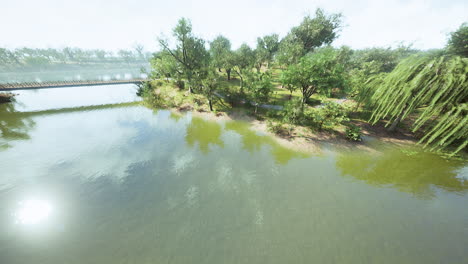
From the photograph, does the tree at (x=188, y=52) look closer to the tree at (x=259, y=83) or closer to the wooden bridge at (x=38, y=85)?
the tree at (x=259, y=83)

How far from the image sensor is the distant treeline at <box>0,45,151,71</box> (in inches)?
4109

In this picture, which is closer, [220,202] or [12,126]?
[220,202]

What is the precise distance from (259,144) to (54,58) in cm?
24684

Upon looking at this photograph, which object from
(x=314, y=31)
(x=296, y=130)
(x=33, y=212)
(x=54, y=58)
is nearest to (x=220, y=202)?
(x=33, y=212)

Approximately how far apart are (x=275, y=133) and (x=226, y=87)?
14904 millimetres

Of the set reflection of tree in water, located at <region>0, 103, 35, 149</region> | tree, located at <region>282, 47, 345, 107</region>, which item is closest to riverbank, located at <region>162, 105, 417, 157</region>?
tree, located at <region>282, 47, 345, 107</region>

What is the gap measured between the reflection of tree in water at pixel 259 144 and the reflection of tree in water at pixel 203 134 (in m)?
2.55

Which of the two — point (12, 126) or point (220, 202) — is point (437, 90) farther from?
point (12, 126)

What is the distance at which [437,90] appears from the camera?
14531mm

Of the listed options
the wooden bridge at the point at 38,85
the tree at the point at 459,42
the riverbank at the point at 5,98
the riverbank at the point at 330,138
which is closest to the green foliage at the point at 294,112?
the riverbank at the point at 330,138

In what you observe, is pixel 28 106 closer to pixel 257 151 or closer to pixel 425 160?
pixel 257 151

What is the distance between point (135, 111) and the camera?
28.8 metres

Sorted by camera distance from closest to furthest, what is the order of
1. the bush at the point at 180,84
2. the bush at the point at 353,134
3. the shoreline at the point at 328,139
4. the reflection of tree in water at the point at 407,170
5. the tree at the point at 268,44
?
the reflection of tree in water at the point at 407,170
the shoreline at the point at 328,139
the bush at the point at 353,134
the bush at the point at 180,84
the tree at the point at 268,44

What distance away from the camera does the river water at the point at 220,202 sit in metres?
8.37
